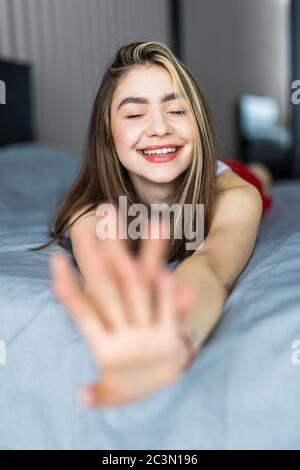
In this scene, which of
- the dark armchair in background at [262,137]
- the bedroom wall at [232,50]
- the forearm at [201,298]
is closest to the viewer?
the forearm at [201,298]

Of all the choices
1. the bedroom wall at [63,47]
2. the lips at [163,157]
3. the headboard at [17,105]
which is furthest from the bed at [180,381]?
the bedroom wall at [63,47]

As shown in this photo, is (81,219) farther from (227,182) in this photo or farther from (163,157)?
(227,182)

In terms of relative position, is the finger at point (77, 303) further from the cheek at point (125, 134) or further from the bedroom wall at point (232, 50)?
the bedroom wall at point (232, 50)

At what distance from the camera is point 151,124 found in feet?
3.23

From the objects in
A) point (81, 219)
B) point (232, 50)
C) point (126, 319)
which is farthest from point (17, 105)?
point (232, 50)

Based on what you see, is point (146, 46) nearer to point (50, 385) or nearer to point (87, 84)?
point (50, 385)

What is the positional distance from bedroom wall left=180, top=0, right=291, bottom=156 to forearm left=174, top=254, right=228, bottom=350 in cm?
317

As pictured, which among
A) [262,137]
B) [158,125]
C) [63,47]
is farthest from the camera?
[262,137]

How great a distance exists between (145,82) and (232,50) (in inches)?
158

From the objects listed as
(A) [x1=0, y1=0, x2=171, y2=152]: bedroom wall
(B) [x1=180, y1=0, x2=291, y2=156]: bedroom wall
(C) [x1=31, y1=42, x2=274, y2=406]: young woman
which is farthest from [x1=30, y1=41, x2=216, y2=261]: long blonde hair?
(B) [x1=180, y1=0, x2=291, y2=156]: bedroom wall

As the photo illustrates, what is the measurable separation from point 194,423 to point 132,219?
59 cm

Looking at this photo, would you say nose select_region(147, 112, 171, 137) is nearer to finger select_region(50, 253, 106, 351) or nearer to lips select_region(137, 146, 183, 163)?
lips select_region(137, 146, 183, 163)

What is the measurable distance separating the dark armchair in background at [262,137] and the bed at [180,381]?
3926 mm

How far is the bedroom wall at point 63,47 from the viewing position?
2.37m
